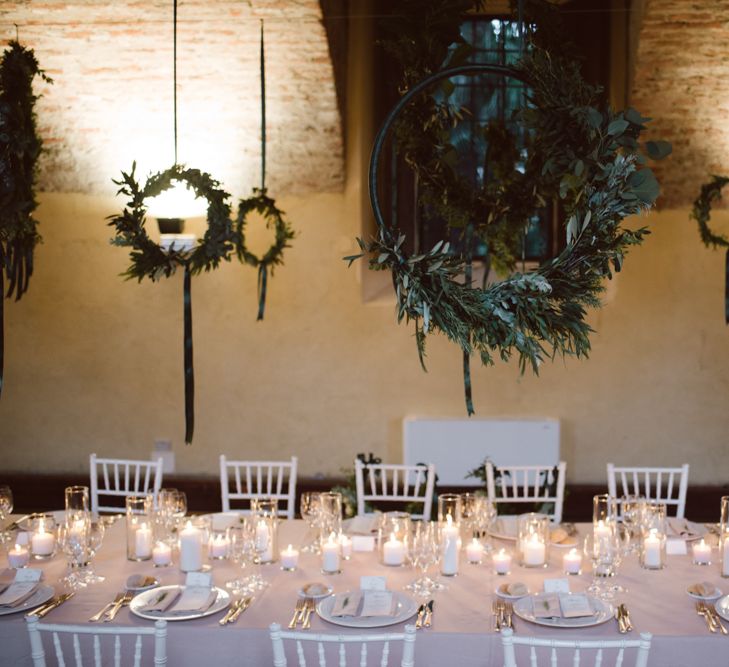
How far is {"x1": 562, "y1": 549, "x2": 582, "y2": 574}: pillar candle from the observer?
3.90 meters

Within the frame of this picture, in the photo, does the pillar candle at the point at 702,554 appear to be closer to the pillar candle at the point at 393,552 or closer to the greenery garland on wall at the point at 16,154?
the pillar candle at the point at 393,552

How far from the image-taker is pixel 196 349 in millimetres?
7180

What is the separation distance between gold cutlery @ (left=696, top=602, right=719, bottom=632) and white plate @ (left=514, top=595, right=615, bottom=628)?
0.32m

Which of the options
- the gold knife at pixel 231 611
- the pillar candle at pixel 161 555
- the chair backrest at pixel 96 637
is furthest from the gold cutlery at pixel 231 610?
the pillar candle at pixel 161 555

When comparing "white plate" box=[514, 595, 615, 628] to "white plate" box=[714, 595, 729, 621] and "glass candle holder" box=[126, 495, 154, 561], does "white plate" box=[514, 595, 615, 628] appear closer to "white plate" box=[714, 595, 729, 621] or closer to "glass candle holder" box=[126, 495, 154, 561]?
"white plate" box=[714, 595, 729, 621]

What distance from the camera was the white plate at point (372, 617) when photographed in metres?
3.29

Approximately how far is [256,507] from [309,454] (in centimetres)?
320

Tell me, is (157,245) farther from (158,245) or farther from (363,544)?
(363,544)

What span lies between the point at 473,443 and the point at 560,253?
11.5 ft

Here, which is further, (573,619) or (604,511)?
(604,511)

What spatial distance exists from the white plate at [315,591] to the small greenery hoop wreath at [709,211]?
405 cm

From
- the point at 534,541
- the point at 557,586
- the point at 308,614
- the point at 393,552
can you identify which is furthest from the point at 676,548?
the point at 308,614

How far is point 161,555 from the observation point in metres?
3.98

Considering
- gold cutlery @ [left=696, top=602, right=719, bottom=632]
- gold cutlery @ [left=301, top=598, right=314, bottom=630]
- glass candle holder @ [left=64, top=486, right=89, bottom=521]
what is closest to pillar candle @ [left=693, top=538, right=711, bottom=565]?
gold cutlery @ [left=696, top=602, right=719, bottom=632]
